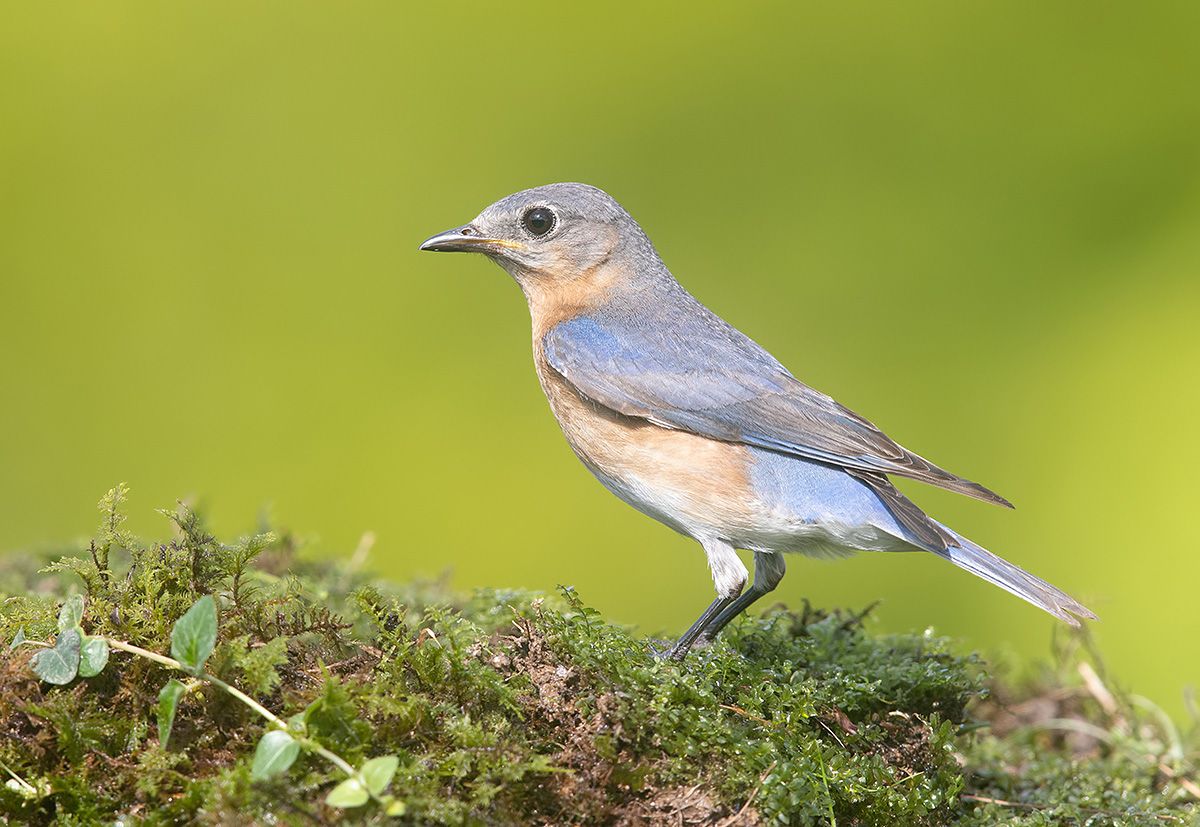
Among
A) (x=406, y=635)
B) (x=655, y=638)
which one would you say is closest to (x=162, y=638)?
(x=406, y=635)

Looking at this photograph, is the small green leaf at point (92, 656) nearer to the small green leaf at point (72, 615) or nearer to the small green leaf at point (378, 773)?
the small green leaf at point (72, 615)

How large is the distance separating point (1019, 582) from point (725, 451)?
3.79 feet

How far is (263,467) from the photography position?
24.2ft

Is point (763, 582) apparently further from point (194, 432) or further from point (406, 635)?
point (194, 432)

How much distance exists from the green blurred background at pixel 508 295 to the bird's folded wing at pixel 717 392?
8.42 ft

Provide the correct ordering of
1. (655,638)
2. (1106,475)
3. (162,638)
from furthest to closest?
(1106,475), (655,638), (162,638)

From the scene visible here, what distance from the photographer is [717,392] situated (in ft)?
14.9

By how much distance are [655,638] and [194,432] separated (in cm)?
404

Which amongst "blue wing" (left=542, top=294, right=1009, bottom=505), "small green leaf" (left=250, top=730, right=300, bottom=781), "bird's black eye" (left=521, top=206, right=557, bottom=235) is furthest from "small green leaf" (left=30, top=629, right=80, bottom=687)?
"bird's black eye" (left=521, top=206, right=557, bottom=235)

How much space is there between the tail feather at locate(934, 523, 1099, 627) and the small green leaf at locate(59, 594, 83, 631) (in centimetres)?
261

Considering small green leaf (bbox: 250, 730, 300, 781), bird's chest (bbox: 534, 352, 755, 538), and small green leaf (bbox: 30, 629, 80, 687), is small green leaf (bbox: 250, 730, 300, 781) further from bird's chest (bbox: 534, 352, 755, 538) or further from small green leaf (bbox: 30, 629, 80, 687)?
bird's chest (bbox: 534, 352, 755, 538)

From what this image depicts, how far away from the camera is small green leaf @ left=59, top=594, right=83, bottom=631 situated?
2.78 m

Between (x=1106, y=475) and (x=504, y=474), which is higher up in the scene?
(x=1106, y=475)

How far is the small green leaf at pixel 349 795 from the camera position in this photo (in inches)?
92.6
